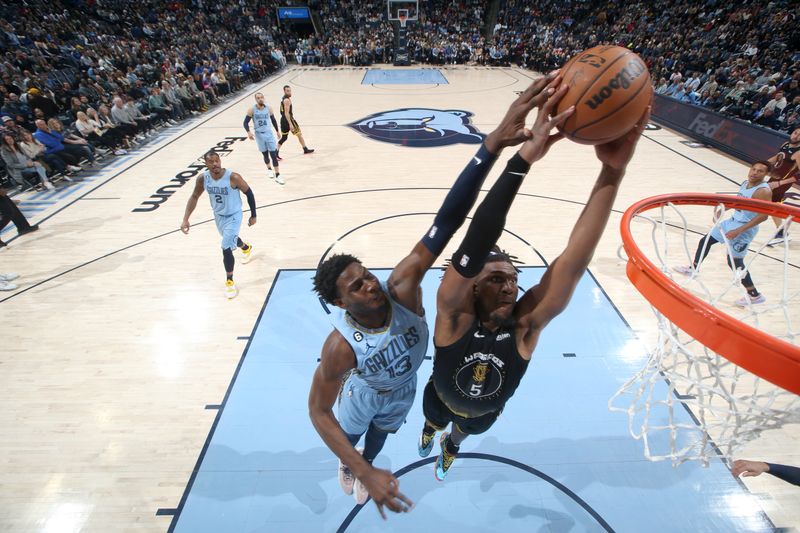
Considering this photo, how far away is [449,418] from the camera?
8.51 ft

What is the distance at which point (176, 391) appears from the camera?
3984mm

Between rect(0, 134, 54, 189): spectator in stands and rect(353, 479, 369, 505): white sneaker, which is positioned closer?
rect(353, 479, 369, 505): white sneaker

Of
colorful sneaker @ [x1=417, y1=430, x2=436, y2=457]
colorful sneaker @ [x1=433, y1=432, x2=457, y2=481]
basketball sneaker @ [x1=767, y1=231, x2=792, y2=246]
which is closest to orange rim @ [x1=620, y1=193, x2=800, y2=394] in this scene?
basketball sneaker @ [x1=767, y1=231, x2=792, y2=246]

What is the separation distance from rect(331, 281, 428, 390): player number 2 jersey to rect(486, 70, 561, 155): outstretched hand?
0.99 metres

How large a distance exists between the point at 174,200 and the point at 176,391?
4.93m

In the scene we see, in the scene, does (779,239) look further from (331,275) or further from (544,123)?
(331,275)

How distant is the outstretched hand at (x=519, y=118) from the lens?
1425 mm

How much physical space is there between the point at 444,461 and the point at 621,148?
7.62 feet

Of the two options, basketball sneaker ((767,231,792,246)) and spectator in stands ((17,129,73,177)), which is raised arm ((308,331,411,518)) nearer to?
basketball sneaker ((767,231,792,246))

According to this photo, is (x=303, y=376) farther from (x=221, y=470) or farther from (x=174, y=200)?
(x=174, y=200)

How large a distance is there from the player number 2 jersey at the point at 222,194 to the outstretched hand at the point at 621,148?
4.10m

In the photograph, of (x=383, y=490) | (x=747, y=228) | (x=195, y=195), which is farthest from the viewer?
(x=195, y=195)

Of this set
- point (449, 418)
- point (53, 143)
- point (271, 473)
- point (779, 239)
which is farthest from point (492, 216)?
point (53, 143)

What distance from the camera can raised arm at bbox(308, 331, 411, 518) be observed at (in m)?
1.86
